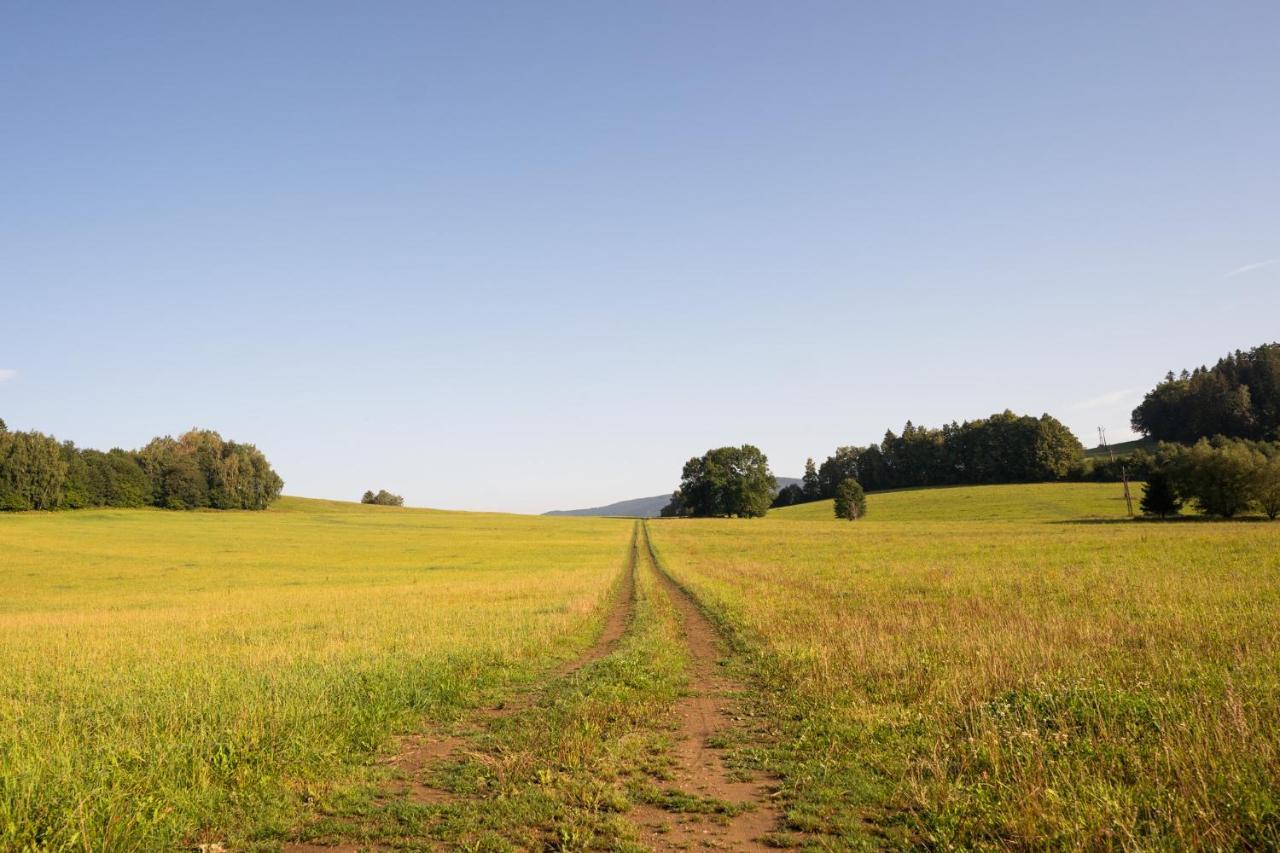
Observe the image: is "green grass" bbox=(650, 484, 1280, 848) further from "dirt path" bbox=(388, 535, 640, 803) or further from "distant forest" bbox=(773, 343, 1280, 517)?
"distant forest" bbox=(773, 343, 1280, 517)

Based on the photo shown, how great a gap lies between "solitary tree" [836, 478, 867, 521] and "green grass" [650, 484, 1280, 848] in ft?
299

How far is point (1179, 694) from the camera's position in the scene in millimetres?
8578

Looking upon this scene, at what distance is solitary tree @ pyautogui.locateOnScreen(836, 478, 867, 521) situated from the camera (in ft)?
371

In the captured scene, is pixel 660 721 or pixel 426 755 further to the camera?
pixel 660 721

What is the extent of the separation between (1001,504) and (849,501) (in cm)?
2217

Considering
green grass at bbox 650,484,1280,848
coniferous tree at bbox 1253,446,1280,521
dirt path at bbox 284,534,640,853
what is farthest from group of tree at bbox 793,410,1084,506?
dirt path at bbox 284,534,640,853

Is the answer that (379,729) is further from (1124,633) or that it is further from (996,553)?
(996,553)

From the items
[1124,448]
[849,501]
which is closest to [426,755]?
[849,501]

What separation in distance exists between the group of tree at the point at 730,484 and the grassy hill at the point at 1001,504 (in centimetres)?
738

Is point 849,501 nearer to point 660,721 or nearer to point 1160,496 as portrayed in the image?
point 1160,496

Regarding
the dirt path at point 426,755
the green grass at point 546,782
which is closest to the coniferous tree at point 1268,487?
the dirt path at point 426,755

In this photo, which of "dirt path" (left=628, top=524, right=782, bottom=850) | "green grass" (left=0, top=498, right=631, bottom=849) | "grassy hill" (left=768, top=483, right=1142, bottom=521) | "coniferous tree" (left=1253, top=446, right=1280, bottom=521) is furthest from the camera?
"grassy hill" (left=768, top=483, right=1142, bottom=521)

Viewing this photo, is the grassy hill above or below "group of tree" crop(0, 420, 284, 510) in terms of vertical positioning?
below

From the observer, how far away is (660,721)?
9.44m
